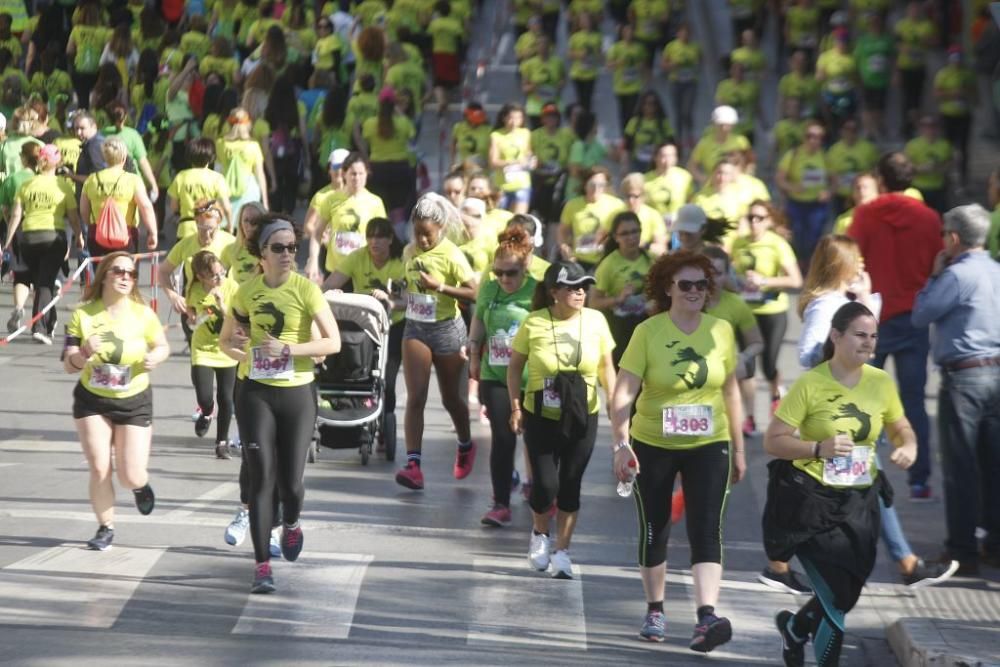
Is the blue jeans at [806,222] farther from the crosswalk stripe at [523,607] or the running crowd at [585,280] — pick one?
the crosswalk stripe at [523,607]

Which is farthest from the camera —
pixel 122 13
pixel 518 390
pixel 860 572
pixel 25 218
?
pixel 122 13

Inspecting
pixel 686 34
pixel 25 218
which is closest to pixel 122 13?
pixel 686 34

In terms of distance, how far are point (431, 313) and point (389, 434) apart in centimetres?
139

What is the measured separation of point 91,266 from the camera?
58.1 ft

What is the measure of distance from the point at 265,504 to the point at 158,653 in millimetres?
1267

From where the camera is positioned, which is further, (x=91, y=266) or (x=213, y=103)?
(x=213, y=103)

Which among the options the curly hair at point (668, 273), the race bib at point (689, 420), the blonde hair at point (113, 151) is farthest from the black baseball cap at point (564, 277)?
the blonde hair at point (113, 151)

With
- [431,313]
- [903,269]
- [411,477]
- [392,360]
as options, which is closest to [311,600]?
[411,477]

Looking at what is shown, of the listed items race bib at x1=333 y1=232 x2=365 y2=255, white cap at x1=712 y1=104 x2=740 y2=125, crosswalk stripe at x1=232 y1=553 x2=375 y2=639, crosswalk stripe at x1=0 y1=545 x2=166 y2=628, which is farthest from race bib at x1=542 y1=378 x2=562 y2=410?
white cap at x1=712 y1=104 x2=740 y2=125

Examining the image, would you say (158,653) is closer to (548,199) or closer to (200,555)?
(200,555)

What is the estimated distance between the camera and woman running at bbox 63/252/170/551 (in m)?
9.98

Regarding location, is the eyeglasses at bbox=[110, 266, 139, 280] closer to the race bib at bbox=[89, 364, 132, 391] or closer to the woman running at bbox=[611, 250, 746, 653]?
the race bib at bbox=[89, 364, 132, 391]

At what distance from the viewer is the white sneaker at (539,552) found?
9.84m

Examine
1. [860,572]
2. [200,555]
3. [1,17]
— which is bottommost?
[200,555]
